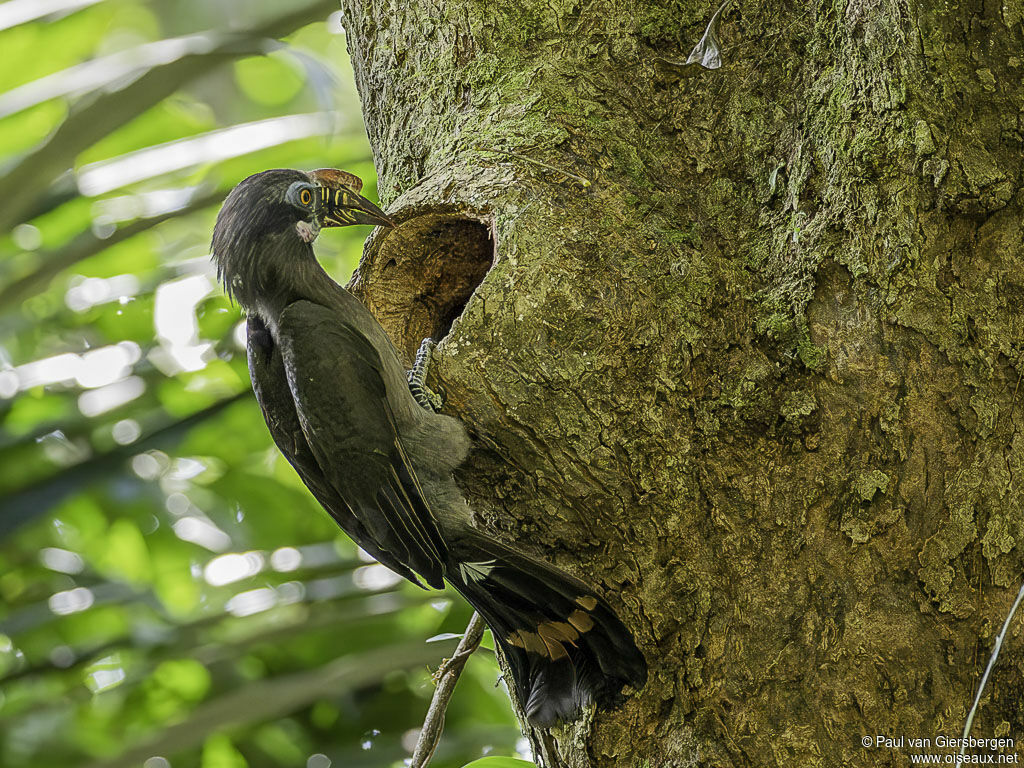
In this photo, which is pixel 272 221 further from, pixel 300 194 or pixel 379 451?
pixel 379 451

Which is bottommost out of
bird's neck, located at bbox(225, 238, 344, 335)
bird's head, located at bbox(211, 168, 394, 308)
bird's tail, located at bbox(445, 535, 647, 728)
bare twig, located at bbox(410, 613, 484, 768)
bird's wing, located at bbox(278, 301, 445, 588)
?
bare twig, located at bbox(410, 613, 484, 768)

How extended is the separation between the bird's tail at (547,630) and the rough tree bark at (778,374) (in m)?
0.06

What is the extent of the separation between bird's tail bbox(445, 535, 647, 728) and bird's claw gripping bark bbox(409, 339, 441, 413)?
251 millimetres

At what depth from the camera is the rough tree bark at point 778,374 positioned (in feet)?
4.45

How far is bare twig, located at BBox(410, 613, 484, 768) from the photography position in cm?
163

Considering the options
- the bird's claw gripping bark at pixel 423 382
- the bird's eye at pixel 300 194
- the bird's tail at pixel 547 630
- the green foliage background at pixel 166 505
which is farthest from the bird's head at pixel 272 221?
the green foliage background at pixel 166 505

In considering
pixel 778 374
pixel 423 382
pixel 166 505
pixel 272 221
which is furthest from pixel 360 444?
pixel 166 505

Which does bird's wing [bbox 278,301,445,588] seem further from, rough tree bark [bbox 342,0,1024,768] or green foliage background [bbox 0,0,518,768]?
green foliage background [bbox 0,0,518,768]

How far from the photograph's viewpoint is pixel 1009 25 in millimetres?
1357

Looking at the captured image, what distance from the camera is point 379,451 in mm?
1489

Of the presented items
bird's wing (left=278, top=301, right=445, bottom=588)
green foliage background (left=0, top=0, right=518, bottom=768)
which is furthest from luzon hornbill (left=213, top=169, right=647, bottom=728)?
green foliage background (left=0, top=0, right=518, bottom=768)

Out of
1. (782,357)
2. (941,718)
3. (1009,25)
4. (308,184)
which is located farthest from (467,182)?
(941,718)

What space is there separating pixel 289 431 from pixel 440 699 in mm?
571

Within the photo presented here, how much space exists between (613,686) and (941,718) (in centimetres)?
49
